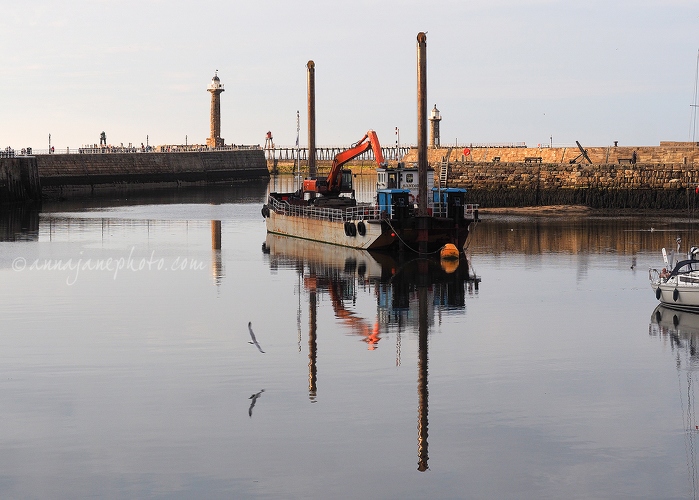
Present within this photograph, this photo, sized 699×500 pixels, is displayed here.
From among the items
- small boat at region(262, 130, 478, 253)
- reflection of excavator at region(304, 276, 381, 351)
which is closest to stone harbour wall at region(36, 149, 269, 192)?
small boat at region(262, 130, 478, 253)

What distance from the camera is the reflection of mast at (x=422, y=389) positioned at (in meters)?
15.5

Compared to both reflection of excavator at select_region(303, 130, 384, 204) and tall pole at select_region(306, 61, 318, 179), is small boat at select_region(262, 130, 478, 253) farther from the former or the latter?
tall pole at select_region(306, 61, 318, 179)

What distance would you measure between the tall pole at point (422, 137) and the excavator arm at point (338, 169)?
349 inches

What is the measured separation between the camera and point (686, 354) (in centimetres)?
2300

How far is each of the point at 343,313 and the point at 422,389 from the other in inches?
371

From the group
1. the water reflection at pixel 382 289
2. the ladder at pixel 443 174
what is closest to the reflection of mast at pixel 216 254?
the water reflection at pixel 382 289

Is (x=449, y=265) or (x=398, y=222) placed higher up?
(x=398, y=222)

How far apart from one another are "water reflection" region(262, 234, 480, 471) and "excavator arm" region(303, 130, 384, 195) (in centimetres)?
606

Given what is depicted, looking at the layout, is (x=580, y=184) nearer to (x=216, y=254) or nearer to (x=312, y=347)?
(x=216, y=254)

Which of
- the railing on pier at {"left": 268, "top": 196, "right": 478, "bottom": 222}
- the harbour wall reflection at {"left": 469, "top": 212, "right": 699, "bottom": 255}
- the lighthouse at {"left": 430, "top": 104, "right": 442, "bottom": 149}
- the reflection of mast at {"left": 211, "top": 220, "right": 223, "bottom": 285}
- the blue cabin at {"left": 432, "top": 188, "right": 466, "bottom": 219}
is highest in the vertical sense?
the lighthouse at {"left": 430, "top": 104, "right": 442, "bottom": 149}

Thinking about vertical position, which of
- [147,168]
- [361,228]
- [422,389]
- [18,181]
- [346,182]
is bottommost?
[422,389]

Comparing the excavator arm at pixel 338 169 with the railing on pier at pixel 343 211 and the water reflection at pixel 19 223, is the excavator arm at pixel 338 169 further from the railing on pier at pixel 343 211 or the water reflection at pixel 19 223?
the water reflection at pixel 19 223

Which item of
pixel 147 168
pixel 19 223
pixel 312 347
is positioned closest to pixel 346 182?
pixel 19 223

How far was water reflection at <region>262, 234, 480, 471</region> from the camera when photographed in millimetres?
23109
